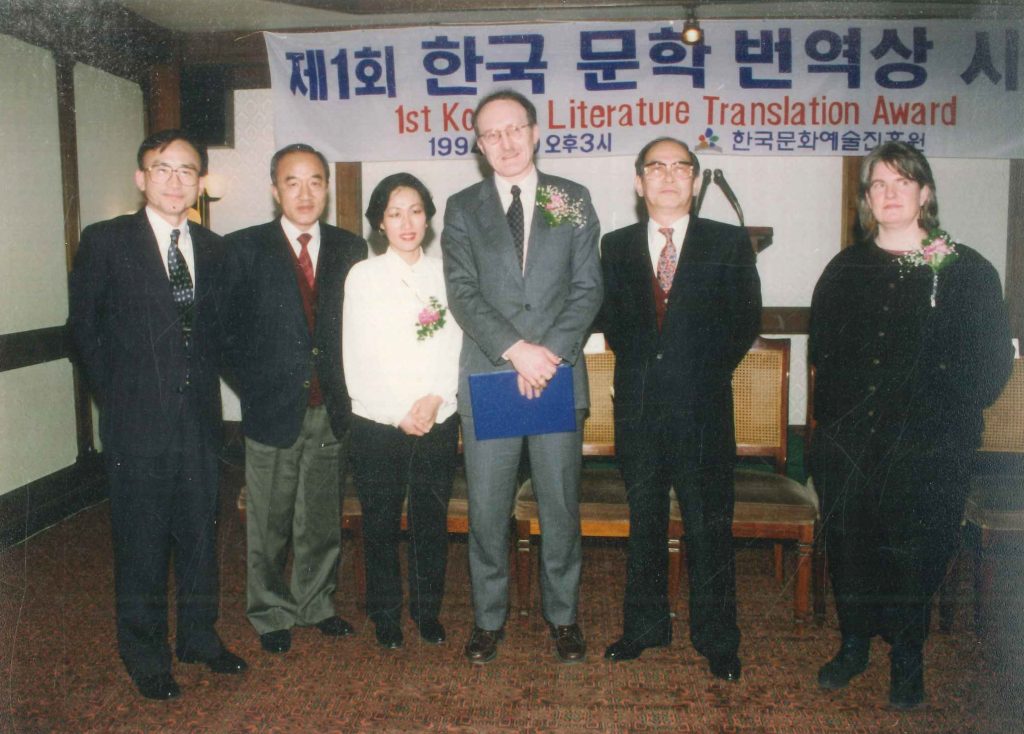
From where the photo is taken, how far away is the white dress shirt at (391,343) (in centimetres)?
237

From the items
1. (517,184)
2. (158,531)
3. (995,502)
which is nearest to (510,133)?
(517,184)

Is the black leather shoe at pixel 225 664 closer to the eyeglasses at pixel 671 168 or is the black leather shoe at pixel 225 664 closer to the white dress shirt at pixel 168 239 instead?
the white dress shirt at pixel 168 239

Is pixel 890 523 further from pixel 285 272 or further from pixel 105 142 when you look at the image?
pixel 105 142

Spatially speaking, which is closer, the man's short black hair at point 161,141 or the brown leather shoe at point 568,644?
the man's short black hair at point 161,141

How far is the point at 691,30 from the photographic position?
4000 mm

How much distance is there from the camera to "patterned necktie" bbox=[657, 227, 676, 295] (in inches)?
91.2

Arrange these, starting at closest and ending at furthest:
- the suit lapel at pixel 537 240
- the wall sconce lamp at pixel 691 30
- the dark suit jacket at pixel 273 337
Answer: the suit lapel at pixel 537 240 < the dark suit jacket at pixel 273 337 < the wall sconce lamp at pixel 691 30

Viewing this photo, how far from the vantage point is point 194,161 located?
224 cm

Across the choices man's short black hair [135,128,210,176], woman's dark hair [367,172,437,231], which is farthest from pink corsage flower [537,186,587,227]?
man's short black hair [135,128,210,176]

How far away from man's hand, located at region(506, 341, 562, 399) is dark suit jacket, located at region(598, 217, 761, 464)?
26 centimetres

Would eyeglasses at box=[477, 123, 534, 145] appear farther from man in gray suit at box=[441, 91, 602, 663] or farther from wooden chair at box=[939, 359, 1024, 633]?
wooden chair at box=[939, 359, 1024, 633]

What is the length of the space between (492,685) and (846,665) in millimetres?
1050

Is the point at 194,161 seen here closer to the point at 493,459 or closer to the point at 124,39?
the point at 493,459

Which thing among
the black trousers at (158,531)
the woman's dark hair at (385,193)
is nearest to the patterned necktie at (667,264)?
the woman's dark hair at (385,193)
